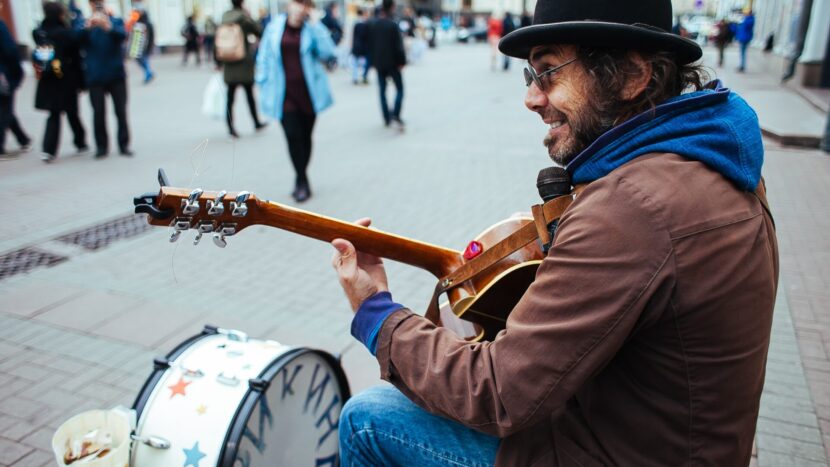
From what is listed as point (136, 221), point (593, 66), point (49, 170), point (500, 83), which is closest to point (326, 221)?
point (593, 66)

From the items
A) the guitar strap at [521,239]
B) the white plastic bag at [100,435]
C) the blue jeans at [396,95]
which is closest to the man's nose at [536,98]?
the guitar strap at [521,239]

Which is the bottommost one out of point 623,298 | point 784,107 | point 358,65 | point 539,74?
point 784,107

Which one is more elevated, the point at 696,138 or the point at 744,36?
the point at 696,138

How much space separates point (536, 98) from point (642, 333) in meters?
0.64

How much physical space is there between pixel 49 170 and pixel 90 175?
56 centimetres

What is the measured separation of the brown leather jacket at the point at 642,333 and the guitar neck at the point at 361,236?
57 centimetres

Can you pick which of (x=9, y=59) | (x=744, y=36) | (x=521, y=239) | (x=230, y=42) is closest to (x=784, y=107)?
(x=744, y=36)

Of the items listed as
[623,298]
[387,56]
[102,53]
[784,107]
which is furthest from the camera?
[784,107]

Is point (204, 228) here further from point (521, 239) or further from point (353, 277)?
point (521, 239)

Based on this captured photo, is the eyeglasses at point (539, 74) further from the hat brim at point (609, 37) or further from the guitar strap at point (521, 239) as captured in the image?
the guitar strap at point (521, 239)

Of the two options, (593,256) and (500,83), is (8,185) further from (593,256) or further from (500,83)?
(500,83)

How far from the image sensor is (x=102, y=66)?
23.3 feet

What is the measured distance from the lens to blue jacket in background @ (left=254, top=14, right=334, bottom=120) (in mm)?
5617

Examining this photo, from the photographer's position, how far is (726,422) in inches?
48.1
